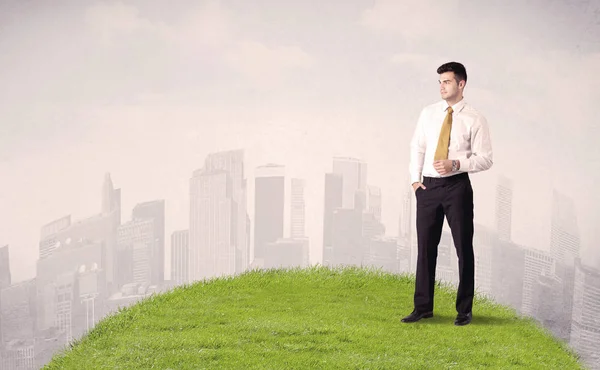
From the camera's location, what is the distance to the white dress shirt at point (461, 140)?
6.40 metres

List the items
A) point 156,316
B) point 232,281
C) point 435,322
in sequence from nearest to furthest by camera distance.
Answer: point 435,322, point 156,316, point 232,281

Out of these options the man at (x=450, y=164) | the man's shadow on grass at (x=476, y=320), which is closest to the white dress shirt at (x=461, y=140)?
the man at (x=450, y=164)

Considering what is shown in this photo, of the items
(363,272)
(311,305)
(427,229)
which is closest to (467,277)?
(427,229)

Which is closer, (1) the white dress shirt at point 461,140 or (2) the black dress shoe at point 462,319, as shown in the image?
(1) the white dress shirt at point 461,140

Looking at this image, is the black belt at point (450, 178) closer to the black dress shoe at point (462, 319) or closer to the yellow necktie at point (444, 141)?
the yellow necktie at point (444, 141)

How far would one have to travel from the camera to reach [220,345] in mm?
6527

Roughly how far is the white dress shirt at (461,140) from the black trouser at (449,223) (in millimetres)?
122

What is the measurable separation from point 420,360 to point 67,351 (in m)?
3.40

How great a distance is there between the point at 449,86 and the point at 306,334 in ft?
8.40

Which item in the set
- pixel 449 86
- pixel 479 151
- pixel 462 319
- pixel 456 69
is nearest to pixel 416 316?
pixel 462 319

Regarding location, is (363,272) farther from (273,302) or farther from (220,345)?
(220,345)

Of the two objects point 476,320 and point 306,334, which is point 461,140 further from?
point 306,334

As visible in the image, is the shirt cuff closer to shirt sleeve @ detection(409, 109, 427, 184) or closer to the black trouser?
the black trouser

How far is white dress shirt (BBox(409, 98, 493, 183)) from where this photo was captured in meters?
6.40
